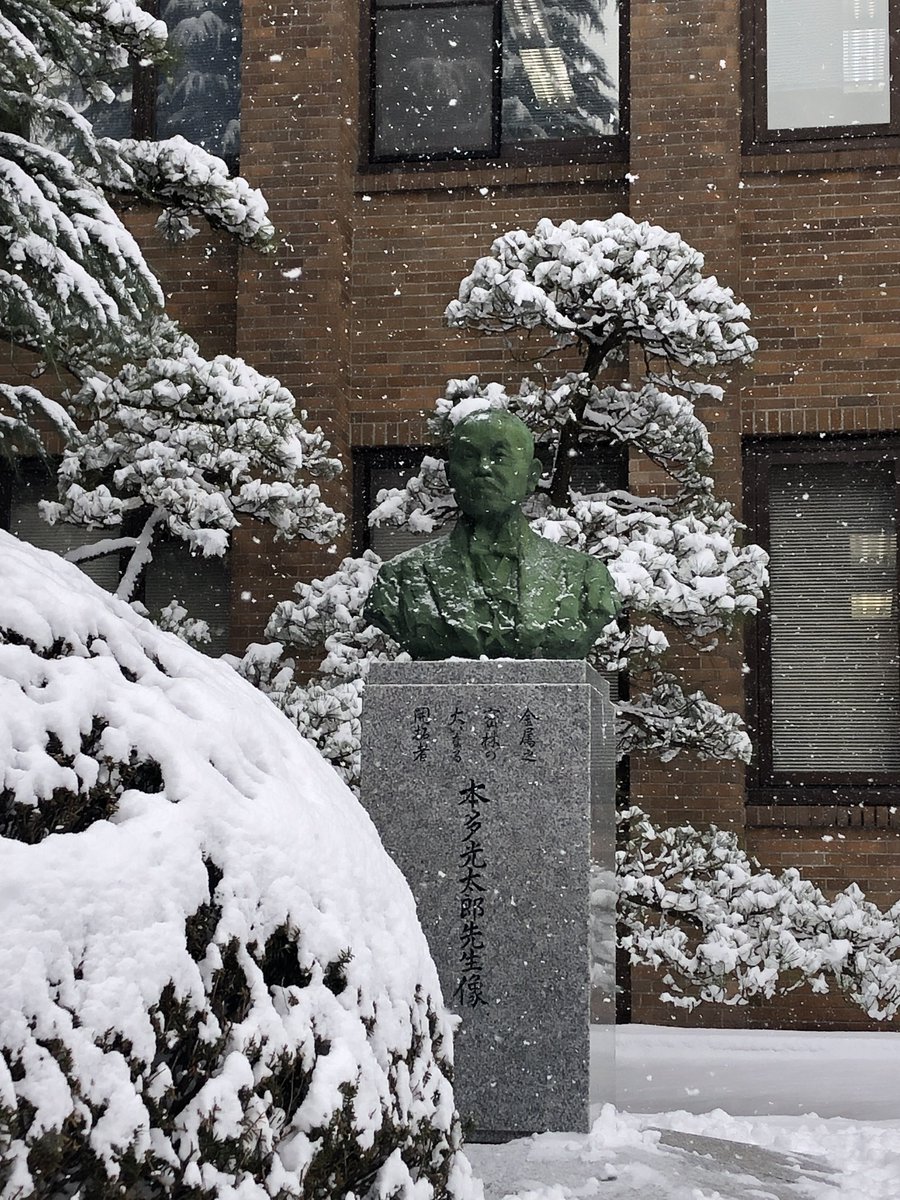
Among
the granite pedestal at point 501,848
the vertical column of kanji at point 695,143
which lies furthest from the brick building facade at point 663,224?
the granite pedestal at point 501,848

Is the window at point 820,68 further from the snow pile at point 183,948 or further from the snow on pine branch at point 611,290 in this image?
the snow pile at point 183,948

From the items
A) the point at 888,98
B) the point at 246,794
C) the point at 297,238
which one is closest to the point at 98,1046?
the point at 246,794

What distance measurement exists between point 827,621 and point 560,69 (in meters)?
4.28

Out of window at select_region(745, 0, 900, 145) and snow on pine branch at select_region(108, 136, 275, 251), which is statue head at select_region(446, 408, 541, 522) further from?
window at select_region(745, 0, 900, 145)

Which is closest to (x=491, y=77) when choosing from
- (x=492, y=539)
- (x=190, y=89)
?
(x=190, y=89)

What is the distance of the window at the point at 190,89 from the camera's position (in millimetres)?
10781

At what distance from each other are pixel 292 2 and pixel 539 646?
6.41m

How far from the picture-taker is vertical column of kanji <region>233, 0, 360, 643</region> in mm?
9867

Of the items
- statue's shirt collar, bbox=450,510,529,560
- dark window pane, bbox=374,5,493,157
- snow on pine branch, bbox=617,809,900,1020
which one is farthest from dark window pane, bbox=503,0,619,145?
statue's shirt collar, bbox=450,510,529,560

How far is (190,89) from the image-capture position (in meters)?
10.9

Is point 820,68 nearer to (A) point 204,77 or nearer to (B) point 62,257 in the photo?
(A) point 204,77

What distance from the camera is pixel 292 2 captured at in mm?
10211

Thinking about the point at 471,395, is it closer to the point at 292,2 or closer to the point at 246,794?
the point at 292,2

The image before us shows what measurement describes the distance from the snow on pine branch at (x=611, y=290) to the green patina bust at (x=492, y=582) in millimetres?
1899
